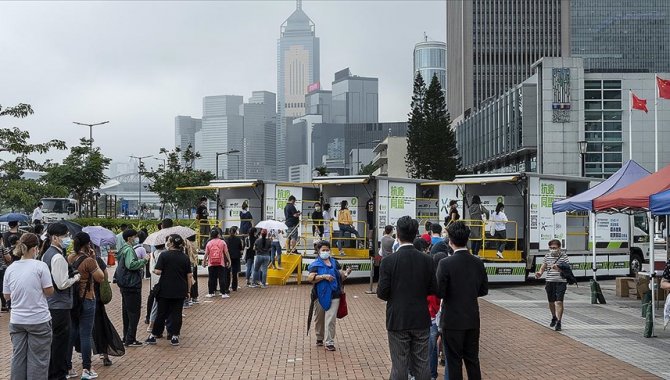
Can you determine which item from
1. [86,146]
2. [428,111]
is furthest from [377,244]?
[428,111]

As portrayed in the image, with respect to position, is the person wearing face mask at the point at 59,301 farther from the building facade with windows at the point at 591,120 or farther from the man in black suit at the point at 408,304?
the building facade with windows at the point at 591,120

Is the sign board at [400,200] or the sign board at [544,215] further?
the sign board at [400,200]

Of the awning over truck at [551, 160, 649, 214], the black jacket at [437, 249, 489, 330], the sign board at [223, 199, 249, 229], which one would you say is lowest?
the black jacket at [437, 249, 489, 330]

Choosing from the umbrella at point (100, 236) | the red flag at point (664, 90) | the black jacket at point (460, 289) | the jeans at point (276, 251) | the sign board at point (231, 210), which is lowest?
the jeans at point (276, 251)

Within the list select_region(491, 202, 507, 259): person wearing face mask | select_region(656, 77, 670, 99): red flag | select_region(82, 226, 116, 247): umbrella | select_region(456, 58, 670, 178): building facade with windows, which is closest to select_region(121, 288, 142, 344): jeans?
select_region(82, 226, 116, 247): umbrella

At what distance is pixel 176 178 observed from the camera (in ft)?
203

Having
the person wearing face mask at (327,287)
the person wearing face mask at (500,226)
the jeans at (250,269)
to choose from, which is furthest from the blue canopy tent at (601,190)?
the jeans at (250,269)

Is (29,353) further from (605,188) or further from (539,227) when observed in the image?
(539,227)

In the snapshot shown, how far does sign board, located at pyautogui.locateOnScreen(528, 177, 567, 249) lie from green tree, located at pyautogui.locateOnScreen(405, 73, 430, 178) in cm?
4935

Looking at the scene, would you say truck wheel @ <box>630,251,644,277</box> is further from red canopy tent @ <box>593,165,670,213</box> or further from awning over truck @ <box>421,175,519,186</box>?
red canopy tent @ <box>593,165,670,213</box>

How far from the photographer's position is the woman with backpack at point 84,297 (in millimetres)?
9711

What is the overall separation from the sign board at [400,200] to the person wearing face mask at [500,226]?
283 cm

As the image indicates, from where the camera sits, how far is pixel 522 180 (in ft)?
74.8

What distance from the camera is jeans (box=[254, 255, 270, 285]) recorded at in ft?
73.8
